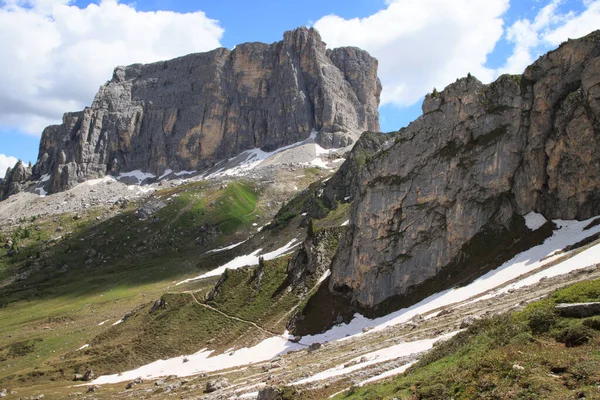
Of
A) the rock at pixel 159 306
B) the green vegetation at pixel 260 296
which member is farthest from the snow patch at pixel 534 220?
the rock at pixel 159 306

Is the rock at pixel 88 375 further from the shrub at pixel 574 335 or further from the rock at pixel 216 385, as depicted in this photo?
the shrub at pixel 574 335

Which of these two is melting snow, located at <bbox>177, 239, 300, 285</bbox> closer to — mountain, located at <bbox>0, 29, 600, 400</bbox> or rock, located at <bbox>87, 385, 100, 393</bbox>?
mountain, located at <bbox>0, 29, 600, 400</bbox>

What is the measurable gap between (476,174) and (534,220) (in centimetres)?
878

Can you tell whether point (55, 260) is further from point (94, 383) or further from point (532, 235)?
point (532, 235)

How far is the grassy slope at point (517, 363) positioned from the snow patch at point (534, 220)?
111 feet

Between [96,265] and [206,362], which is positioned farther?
[96,265]

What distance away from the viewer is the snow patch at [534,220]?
5256 centimetres

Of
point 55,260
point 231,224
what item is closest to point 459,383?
point 231,224

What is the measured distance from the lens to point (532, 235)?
51656 mm

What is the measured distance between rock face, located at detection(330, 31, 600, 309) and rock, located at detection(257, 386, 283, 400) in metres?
34.5

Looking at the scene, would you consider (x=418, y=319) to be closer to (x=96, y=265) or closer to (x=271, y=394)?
(x=271, y=394)

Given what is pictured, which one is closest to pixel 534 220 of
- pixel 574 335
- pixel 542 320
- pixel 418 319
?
pixel 418 319

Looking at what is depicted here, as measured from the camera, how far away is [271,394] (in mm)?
26641

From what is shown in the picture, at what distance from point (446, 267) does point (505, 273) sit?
9.27 meters
